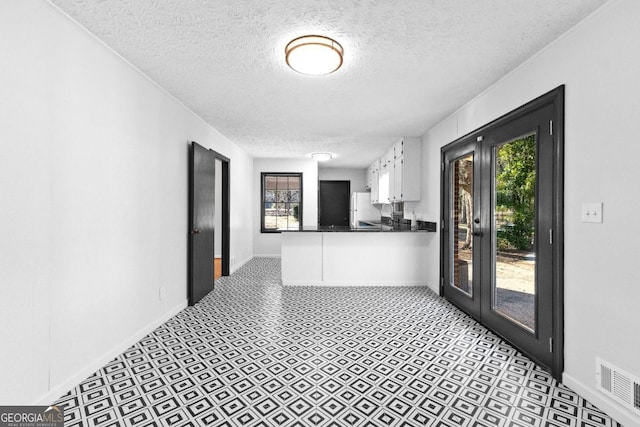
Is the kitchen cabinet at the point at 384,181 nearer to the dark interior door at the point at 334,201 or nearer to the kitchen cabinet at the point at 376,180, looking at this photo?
the kitchen cabinet at the point at 376,180

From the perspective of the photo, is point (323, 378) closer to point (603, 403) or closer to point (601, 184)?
point (603, 403)

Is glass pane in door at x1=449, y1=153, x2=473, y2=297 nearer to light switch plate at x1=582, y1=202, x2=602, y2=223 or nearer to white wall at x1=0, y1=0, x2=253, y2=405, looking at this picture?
light switch plate at x1=582, y1=202, x2=602, y2=223

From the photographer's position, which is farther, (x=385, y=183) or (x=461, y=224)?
(x=385, y=183)

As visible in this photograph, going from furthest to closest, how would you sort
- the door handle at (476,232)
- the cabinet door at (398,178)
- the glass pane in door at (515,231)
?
1. the cabinet door at (398,178)
2. the door handle at (476,232)
3. the glass pane in door at (515,231)

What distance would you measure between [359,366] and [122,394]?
1.62m

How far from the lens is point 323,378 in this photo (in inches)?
86.0

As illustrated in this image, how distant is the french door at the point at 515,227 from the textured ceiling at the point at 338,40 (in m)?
0.52

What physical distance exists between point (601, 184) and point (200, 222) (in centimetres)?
393

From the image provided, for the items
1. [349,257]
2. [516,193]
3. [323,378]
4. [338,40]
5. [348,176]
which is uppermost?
[338,40]

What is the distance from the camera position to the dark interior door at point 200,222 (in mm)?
3795

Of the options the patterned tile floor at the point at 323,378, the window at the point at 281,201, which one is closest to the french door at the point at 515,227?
the patterned tile floor at the point at 323,378

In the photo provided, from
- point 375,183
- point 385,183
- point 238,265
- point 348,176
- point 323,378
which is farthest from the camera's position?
point 348,176

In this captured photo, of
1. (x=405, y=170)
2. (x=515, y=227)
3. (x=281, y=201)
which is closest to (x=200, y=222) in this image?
(x=405, y=170)

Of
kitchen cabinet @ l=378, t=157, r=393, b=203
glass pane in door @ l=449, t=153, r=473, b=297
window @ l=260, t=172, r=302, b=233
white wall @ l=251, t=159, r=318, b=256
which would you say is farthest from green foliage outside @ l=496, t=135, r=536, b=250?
window @ l=260, t=172, r=302, b=233
